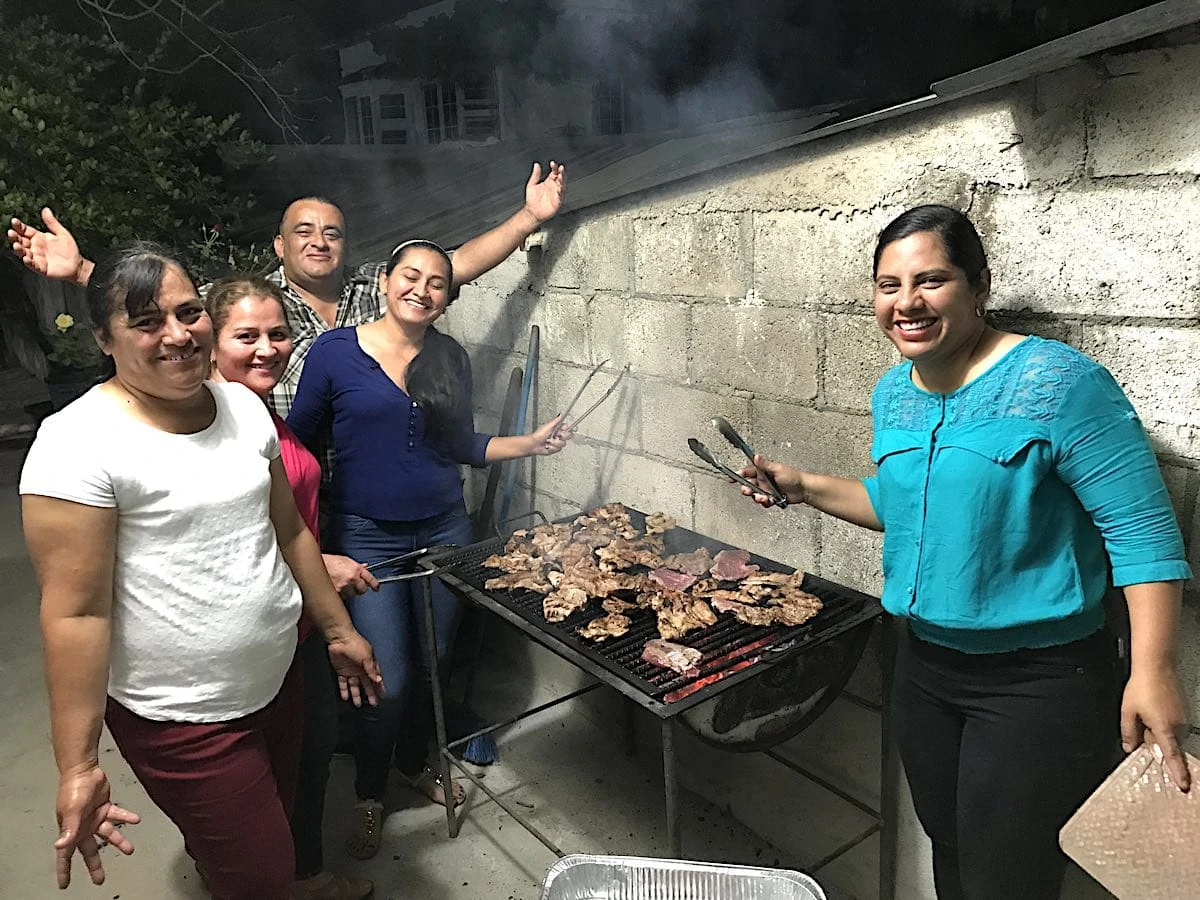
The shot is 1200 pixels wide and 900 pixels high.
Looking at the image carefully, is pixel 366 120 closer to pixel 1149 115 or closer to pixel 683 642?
pixel 683 642

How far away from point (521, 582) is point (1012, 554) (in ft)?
5.20

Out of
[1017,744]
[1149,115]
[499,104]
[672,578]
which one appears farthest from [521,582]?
[499,104]

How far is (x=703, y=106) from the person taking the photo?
3.67 m

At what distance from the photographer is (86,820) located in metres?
1.91

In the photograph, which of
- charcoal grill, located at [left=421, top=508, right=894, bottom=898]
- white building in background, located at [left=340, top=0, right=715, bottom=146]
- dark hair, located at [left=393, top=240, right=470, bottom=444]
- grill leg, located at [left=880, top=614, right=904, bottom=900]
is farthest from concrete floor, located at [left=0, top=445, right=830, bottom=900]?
white building in background, located at [left=340, top=0, right=715, bottom=146]

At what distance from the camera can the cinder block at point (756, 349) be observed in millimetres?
2818

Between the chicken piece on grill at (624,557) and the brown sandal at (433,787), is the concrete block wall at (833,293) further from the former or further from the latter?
the brown sandal at (433,787)

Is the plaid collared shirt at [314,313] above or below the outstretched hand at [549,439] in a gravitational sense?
above

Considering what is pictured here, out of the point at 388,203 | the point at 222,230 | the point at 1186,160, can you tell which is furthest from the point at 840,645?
the point at 222,230

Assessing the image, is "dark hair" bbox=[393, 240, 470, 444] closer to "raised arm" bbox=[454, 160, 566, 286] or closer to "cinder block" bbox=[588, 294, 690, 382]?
"raised arm" bbox=[454, 160, 566, 286]

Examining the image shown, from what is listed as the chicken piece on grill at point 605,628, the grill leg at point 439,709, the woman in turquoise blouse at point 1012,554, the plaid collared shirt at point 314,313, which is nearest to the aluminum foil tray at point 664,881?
the woman in turquoise blouse at point 1012,554

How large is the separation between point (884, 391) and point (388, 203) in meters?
4.30

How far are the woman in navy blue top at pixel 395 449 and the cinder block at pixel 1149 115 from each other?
2156 millimetres

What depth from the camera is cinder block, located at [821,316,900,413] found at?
2570mm
